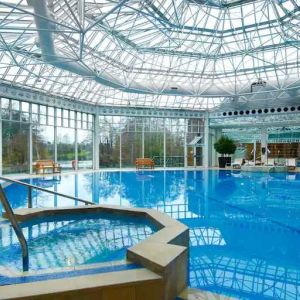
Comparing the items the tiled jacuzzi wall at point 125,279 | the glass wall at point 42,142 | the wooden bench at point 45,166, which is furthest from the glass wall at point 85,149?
the tiled jacuzzi wall at point 125,279

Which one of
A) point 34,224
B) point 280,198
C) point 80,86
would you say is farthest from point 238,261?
point 80,86

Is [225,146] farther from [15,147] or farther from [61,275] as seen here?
[61,275]

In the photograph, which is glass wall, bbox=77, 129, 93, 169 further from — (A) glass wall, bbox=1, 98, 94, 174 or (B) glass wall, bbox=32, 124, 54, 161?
(B) glass wall, bbox=32, 124, 54, 161

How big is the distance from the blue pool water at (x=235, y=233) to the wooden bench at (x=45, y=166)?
6315 mm

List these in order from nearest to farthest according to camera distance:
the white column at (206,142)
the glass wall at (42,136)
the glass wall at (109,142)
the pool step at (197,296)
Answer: the pool step at (197,296) < the glass wall at (42,136) < the glass wall at (109,142) < the white column at (206,142)

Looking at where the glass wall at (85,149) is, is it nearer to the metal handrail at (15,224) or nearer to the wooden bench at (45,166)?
the wooden bench at (45,166)

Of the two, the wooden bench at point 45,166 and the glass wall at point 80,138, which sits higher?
the glass wall at point 80,138

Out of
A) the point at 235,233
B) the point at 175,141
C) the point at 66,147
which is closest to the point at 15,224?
the point at 235,233

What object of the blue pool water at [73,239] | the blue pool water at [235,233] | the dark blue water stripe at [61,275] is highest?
the dark blue water stripe at [61,275]

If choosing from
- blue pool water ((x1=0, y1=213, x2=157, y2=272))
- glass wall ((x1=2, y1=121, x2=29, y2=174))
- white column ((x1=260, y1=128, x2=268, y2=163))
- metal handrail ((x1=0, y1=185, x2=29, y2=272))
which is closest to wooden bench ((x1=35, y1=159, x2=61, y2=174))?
glass wall ((x1=2, y1=121, x2=29, y2=174))

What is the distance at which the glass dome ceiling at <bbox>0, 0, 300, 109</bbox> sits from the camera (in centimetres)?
1147

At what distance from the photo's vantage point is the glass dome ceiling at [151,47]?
37.6 feet

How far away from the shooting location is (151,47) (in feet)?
57.3

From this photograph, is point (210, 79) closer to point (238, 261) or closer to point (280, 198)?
point (280, 198)
